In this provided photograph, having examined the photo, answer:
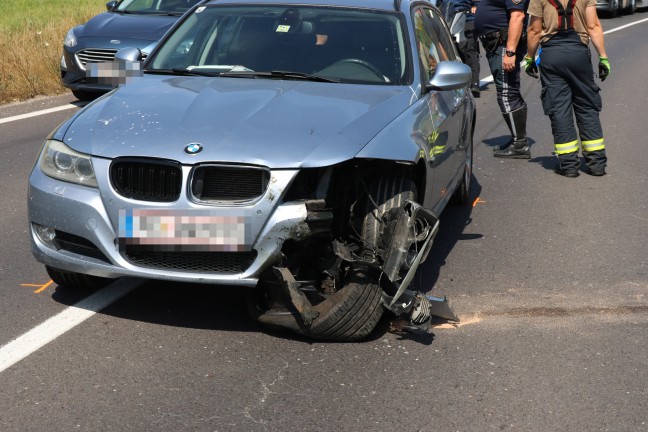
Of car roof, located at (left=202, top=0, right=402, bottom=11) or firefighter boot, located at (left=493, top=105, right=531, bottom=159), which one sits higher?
car roof, located at (left=202, top=0, right=402, bottom=11)

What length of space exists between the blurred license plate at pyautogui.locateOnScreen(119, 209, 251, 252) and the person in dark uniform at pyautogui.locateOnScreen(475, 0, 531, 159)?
5688 mm

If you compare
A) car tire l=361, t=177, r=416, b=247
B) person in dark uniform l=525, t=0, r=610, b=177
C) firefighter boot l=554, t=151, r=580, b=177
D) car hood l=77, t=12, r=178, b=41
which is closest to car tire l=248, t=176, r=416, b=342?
car tire l=361, t=177, r=416, b=247

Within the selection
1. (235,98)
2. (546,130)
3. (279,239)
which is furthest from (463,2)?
(279,239)

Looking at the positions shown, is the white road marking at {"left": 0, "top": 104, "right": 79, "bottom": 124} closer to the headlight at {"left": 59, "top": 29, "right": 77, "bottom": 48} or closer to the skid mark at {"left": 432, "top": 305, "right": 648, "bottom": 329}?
the headlight at {"left": 59, "top": 29, "right": 77, "bottom": 48}

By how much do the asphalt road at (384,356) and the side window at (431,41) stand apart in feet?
3.95

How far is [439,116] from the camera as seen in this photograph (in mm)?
6352

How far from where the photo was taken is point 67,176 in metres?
5.27

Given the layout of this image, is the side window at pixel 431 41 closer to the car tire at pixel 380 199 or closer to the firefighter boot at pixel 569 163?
the car tire at pixel 380 199

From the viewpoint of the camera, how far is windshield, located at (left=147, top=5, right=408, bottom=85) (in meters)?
6.41

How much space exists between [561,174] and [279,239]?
534 centimetres

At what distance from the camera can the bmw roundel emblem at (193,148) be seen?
502 centimetres

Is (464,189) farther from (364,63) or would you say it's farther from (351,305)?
(351,305)

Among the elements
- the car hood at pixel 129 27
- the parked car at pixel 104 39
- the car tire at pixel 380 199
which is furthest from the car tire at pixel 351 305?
the car hood at pixel 129 27

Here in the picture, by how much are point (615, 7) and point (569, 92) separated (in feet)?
70.5
